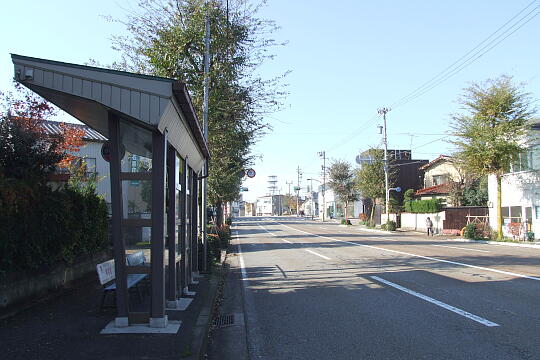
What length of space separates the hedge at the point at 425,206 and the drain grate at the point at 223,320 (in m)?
33.6

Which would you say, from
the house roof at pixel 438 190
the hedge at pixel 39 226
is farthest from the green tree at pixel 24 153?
the house roof at pixel 438 190

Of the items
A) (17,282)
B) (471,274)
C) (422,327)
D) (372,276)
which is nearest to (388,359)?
(422,327)

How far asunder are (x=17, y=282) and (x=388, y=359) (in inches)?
223

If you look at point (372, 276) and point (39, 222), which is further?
point (372, 276)

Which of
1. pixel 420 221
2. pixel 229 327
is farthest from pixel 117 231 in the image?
pixel 420 221

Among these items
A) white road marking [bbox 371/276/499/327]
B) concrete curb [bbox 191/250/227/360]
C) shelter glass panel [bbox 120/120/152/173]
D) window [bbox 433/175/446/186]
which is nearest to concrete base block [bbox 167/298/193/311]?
concrete curb [bbox 191/250/227/360]

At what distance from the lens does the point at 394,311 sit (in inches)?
314

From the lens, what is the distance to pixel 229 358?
18.7 feet

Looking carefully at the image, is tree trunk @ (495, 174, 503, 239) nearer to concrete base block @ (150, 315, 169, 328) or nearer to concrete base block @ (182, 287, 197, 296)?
concrete base block @ (182, 287, 197, 296)

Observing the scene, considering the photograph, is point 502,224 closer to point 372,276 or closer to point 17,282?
point 372,276

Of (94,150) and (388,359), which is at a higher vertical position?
(94,150)

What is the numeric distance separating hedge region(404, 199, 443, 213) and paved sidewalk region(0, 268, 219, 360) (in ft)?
111

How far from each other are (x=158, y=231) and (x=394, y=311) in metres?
4.37

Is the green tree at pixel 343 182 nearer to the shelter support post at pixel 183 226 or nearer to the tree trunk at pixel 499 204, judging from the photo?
the tree trunk at pixel 499 204
